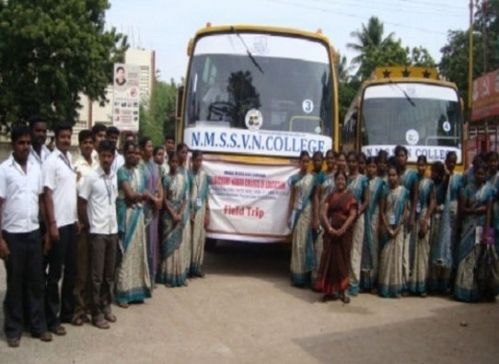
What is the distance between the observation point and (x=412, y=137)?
11281mm

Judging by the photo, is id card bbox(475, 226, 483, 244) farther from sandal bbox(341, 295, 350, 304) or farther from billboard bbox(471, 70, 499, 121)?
billboard bbox(471, 70, 499, 121)

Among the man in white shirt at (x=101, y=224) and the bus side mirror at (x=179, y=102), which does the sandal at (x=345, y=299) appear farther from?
the bus side mirror at (x=179, y=102)

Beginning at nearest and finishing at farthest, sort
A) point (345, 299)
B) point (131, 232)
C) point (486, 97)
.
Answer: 1. point (131, 232)
2. point (345, 299)
3. point (486, 97)

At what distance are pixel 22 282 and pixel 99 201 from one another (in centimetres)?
99

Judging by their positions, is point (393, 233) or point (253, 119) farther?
point (253, 119)

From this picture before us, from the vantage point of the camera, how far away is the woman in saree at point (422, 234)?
25.4 ft

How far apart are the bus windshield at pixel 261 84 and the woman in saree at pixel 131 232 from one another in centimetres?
209

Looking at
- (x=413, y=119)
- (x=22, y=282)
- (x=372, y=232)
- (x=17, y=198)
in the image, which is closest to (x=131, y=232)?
(x=22, y=282)

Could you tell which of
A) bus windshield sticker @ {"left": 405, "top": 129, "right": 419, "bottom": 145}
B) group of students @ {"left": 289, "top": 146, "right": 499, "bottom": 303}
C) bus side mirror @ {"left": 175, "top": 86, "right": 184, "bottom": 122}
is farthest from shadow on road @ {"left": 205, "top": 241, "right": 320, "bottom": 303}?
bus windshield sticker @ {"left": 405, "top": 129, "right": 419, "bottom": 145}

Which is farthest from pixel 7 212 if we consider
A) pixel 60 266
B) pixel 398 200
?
pixel 398 200

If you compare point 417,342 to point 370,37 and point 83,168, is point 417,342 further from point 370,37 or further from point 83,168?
point 370,37

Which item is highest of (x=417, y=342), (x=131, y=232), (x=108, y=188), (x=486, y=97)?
(x=486, y=97)

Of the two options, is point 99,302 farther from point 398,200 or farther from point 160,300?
point 398,200

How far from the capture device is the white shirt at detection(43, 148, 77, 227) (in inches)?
230
